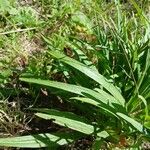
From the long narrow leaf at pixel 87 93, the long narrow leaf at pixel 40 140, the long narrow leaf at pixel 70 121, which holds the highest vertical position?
the long narrow leaf at pixel 87 93

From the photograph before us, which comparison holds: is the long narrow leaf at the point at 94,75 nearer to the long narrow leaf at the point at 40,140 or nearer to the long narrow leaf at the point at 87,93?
the long narrow leaf at the point at 87,93

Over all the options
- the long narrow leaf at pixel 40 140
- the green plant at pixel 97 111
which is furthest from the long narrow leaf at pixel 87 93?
the long narrow leaf at pixel 40 140

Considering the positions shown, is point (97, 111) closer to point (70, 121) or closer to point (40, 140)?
point (70, 121)

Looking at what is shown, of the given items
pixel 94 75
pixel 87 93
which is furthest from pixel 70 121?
pixel 94 75

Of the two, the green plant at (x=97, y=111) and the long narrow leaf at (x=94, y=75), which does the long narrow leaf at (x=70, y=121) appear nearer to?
the green plant at (x=97, y=111)

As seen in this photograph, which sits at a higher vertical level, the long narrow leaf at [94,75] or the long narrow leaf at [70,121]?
the long narrow leaf at [94,75]

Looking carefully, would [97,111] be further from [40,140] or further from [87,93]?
[40,140]

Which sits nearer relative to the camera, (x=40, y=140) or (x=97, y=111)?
(x=40, y=140)

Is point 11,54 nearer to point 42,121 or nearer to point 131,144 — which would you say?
point 42,121

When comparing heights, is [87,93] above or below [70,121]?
above

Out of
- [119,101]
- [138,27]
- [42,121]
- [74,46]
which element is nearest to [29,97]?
[42,121]

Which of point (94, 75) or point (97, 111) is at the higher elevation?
point (94, 75)

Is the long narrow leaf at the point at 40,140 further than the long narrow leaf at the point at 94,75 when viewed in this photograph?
No

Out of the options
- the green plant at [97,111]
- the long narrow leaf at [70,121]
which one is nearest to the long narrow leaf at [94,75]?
the green plant at [97,111]
